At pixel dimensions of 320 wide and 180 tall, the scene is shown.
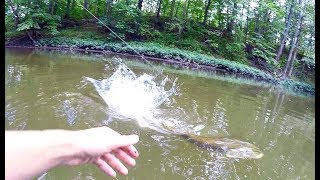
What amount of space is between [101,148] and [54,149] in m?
0.22

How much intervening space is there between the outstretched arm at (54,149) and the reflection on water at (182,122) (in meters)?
2.47

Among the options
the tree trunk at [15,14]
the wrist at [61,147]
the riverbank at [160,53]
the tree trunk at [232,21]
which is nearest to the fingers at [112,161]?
the wrist at [61,147]

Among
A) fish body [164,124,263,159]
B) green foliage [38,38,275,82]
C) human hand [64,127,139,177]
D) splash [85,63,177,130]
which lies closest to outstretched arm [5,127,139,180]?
human hand [64,127,139,177]

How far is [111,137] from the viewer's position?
1.22 m

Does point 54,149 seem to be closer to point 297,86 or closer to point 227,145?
point 227,145

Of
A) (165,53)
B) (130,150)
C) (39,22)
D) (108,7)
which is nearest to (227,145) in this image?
(130,150)

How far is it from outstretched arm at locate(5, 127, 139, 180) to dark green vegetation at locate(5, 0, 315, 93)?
14131mm

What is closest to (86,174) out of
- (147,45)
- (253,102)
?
(253,102)

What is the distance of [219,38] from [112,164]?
19.0 meters

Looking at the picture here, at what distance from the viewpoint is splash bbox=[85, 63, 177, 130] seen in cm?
579

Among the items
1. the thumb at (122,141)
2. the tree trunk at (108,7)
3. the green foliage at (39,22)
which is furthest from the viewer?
the tree trunk at (108,7)

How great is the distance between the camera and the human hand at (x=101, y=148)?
104 centimetres

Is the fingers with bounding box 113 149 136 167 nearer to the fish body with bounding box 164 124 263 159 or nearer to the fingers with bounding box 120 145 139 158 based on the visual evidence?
the fingers with bounding box 120 145 139 158

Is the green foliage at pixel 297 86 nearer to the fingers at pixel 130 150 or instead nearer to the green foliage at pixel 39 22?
the green foliage at pixel 39 22
